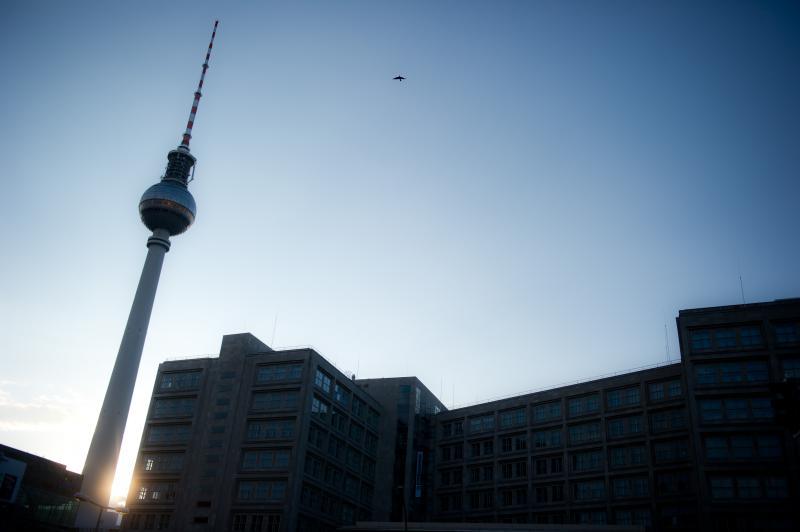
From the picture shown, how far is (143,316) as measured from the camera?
103875mm

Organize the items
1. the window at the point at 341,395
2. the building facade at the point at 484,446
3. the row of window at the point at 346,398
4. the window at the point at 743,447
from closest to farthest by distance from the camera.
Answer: the window at the point at 743,447 → the building facade at the point at 484,446 → the row of window at the point at 346,398 → the window at the point at 341,395

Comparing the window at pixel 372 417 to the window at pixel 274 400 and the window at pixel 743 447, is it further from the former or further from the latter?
the window at pixel 743 447

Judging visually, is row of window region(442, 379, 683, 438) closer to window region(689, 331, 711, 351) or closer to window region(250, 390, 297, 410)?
window region(689, 331, 711, 351)

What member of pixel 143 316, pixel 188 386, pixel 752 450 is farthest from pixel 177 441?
pixel 752 450

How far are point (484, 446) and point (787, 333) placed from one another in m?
43.0

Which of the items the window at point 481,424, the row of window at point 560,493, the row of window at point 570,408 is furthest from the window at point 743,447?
the window at point 481,424

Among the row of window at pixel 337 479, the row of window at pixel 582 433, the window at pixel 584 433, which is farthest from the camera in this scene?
the window at pixel 584 433

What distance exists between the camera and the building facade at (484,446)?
66.6 metres

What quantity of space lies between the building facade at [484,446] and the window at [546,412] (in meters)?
0.23

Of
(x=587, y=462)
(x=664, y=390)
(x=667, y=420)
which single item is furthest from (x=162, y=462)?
(x=664, y=390)

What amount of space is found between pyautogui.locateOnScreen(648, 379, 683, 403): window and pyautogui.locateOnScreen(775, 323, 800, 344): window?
1232 centimetres

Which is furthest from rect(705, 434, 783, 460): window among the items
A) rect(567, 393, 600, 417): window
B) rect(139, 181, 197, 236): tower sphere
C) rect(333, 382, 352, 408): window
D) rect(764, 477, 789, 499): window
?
rect(139, 181, 197, 236): tower sphere

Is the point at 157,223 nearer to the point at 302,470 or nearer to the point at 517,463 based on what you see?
the point at 302,470

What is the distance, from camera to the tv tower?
94188mm
